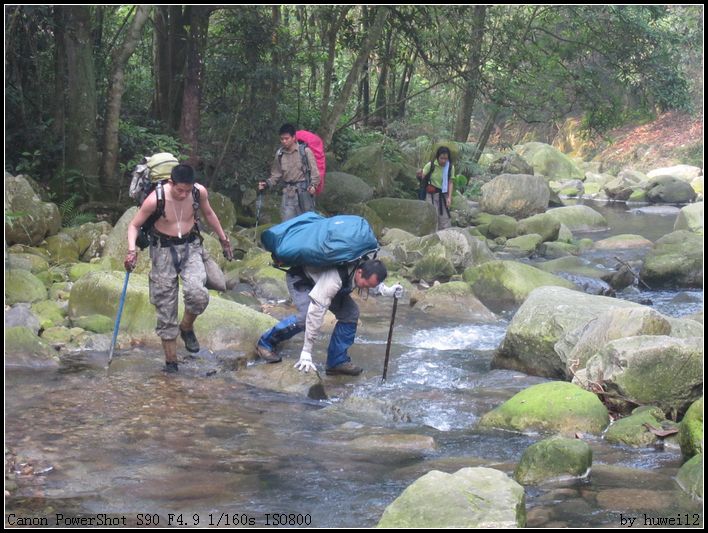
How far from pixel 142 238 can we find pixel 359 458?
9.37ft

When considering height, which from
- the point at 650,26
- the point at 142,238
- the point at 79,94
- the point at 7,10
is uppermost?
the point at 650,26

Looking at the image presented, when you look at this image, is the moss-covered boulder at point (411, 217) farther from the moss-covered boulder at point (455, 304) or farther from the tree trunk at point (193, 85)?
the moss-covered boulder at point (455, 304)

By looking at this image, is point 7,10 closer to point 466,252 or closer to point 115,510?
point 466,252

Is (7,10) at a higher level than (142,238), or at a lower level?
higher

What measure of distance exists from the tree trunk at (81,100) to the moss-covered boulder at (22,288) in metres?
3.94

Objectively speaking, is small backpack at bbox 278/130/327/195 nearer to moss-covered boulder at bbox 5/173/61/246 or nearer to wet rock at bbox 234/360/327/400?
moss-covered boulder at bbox 5/173/61/246

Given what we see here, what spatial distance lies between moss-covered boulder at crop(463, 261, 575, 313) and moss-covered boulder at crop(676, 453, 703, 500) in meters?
6.93

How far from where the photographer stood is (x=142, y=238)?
7.66 meters

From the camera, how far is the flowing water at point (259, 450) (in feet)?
16.5

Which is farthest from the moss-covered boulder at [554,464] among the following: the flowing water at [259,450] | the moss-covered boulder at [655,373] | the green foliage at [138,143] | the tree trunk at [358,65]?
the tree trunk at [358,65]

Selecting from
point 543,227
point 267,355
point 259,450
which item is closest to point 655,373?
point 259,450

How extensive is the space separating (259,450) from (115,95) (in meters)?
8.27

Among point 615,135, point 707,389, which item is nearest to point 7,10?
point 707,389

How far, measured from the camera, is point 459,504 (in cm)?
453
